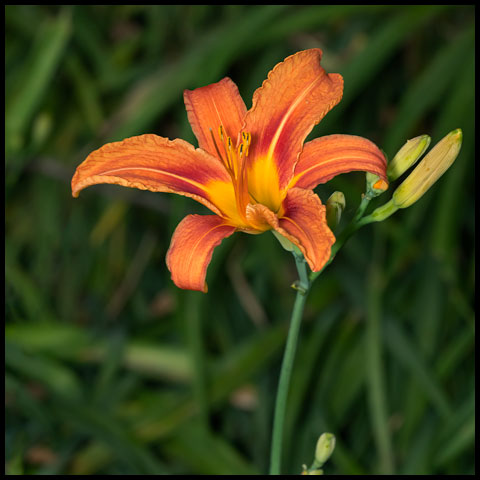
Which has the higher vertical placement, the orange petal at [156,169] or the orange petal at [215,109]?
the orange petal at [215,109]

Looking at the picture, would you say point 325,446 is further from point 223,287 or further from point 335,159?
point 223,287

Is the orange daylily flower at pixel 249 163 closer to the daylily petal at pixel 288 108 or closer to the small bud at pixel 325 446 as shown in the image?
the daylily petal at pixel 288 108

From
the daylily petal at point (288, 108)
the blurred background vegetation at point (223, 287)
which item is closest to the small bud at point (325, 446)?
the daylily petal at point (288, 108)

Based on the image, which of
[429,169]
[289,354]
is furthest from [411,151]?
[289,354]

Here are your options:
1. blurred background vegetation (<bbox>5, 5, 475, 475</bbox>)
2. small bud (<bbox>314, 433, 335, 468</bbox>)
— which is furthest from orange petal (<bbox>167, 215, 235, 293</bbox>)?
blurred background vegetation (<bbox>5, 5, 475, 475</bbox>)

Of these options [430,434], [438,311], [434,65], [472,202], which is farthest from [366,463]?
[434,65]
